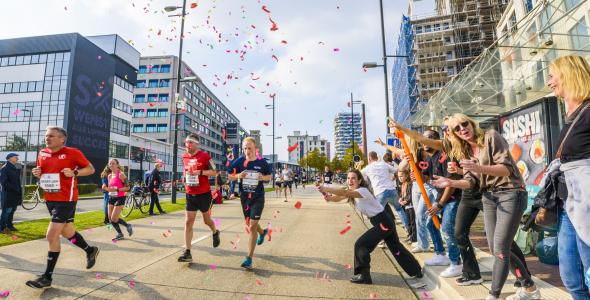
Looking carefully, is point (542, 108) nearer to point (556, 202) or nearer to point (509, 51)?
point (509, 51)

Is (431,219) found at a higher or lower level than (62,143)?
lower

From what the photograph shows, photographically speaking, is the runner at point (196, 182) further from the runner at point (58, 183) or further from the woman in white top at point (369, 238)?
the woman in white top at point (369, 238)

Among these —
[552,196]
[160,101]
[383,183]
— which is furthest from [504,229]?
[160,101]

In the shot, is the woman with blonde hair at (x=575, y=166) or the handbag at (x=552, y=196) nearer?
the woman with blonde hair at (x=575, y=166)

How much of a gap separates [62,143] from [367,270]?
440 centimetres

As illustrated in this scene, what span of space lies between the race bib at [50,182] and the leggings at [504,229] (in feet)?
16.5

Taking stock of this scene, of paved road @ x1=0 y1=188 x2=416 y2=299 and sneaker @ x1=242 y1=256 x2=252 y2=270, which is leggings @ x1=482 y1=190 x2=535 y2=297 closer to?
paved road @ x1=0 y1=188 x2=416 y2=299

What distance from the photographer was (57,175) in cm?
427

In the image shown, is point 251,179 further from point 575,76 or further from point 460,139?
point 575,76

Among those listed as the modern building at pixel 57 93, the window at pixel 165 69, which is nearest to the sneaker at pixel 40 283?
the modern building at pixel 57 93

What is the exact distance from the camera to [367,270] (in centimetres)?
417

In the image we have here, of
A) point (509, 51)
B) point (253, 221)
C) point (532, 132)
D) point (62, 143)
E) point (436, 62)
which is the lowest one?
point (253, 221)

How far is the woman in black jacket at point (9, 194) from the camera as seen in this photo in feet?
25.1

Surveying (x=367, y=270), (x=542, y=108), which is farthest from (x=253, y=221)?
(x=542, y=108)
